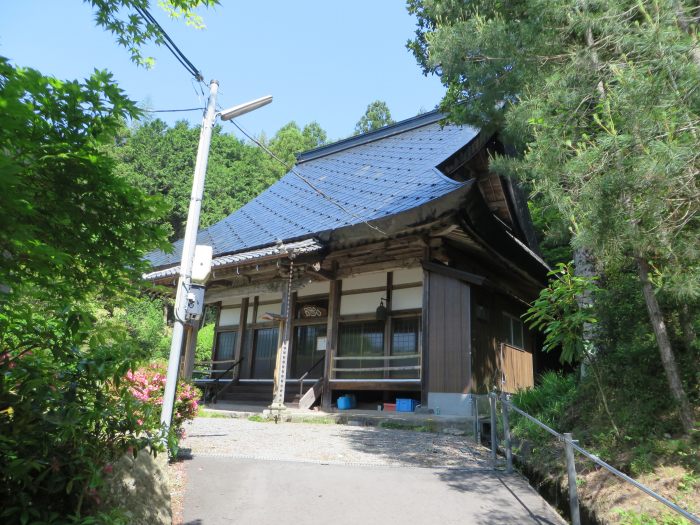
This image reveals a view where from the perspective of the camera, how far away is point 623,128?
3816 millimetres

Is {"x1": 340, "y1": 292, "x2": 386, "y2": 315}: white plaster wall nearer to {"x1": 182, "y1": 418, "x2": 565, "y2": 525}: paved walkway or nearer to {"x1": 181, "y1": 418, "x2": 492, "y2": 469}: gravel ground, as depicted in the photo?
{"x1": 181, "y1": 418, "x2": 492, "y2": 469}: gravel ground

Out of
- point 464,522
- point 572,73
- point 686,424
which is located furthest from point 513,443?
point 572,73

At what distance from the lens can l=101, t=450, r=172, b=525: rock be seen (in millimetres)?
3168

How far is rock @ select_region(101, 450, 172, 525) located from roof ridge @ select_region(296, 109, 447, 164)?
1291cm

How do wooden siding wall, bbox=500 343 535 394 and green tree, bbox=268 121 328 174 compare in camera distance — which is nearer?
wooden siding wall, bbox=500 343 535 394

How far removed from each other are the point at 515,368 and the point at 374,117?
28301 mm

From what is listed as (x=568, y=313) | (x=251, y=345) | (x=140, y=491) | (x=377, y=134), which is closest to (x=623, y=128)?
(x=568, y=313)

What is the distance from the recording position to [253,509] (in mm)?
3916

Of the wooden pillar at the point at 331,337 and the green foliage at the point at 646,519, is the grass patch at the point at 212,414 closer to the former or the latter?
the wooden pillar at the point at 331,337

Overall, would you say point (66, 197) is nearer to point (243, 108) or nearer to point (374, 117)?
point (243, 108)

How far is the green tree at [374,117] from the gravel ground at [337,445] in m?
30.5

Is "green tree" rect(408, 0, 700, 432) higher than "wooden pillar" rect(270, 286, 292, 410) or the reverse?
higher

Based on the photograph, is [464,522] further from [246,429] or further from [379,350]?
[379,350]

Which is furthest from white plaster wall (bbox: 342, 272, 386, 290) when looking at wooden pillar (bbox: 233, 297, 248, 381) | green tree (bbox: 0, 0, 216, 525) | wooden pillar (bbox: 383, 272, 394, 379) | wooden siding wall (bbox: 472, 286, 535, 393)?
green tree (bbox: 0, 0, 216, 525)
